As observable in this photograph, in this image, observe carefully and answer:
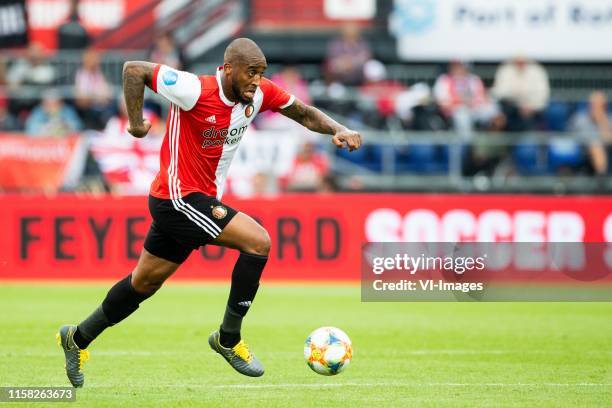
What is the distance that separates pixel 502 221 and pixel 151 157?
5.54 metres

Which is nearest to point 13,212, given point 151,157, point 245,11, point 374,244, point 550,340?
point 151,157

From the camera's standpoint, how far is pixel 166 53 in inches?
800

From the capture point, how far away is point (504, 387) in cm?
892

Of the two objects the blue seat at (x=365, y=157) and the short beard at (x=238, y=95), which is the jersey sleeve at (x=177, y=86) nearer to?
the short beard at (x=238, y=95)

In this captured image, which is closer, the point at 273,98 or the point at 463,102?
the point at 273,98

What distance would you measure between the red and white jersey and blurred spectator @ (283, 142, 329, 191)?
10.3 meters

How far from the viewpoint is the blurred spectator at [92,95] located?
20003 millimetres

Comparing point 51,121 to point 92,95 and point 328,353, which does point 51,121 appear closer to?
point 92,95

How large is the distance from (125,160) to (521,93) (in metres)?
6.88

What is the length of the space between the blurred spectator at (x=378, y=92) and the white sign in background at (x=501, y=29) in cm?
178

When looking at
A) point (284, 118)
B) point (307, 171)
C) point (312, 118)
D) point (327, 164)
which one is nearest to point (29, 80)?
point (284, 118)

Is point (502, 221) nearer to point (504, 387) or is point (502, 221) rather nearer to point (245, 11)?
point (245, 11)

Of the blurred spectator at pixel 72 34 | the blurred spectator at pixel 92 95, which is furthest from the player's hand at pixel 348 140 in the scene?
the blurred spectator at pixel 72 34

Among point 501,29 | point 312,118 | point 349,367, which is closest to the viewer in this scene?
point 312,118
